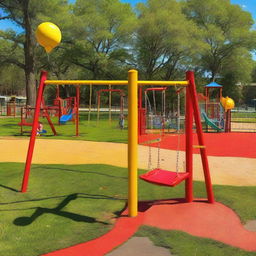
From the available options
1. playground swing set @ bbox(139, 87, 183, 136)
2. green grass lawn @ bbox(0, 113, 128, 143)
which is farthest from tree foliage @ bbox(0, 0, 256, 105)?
playground swing set @ bbox(139, 87, 183, 136)

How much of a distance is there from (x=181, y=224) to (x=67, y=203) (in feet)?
6.10

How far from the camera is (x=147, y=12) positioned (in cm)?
3197

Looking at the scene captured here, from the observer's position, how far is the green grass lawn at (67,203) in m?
3.53

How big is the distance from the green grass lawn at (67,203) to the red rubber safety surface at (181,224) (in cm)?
16

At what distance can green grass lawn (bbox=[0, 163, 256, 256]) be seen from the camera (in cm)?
353

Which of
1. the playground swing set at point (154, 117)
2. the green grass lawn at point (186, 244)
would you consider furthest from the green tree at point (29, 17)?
the green grass lawn at point (186, 244)

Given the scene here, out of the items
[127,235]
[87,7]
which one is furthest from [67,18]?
[127,235]

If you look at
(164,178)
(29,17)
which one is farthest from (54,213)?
(29,17)

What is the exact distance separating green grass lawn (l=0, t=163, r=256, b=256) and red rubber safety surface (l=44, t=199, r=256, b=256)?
0.52 ft

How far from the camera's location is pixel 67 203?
476 centimetres

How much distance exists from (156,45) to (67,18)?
9382 millimetres

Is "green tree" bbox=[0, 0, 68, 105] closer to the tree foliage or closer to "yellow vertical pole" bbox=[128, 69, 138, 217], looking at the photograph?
the tree foliage

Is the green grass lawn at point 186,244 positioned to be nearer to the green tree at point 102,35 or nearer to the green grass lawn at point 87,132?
the green grass lawn at point 87,132

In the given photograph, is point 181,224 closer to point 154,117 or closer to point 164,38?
point 154,117
